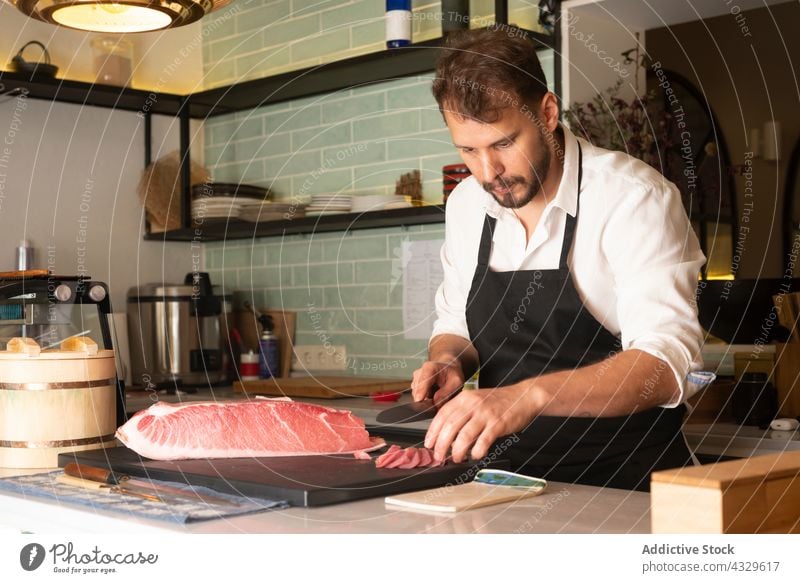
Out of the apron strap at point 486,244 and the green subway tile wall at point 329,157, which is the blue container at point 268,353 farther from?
the apron strap at point 486,244

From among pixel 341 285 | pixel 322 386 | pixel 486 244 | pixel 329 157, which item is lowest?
pixel 322 386

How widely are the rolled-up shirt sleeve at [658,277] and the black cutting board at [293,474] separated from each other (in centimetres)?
32

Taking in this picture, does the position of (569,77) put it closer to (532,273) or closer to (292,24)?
(532,273)

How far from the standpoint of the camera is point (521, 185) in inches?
74.0

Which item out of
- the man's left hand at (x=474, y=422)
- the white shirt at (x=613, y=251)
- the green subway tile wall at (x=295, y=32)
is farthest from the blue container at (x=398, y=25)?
the man's left hand at (x=474, y=422)

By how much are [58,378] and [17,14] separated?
1.98 m

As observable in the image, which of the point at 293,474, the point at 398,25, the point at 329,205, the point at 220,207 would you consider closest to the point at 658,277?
the point at 293,474

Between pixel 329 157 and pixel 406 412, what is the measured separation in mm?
1864

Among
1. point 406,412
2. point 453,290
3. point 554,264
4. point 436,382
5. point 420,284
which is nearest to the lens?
point 406,412

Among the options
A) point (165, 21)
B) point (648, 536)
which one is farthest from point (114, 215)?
point (648, 536)

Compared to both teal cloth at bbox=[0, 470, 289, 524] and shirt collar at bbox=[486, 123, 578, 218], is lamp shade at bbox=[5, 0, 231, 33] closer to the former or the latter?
shirt collar at bbox=[486, 123, 578, 218]

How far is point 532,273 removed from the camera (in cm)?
193

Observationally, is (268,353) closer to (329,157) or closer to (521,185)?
(329,157)

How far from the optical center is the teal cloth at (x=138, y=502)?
4.02ft
